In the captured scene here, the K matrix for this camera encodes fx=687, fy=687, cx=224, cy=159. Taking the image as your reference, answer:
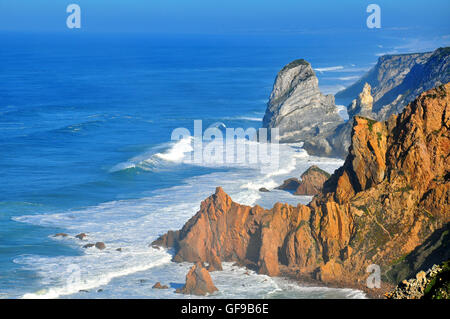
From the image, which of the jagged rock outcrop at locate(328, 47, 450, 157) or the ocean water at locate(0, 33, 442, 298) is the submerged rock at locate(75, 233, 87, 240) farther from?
the jagged rock outcrop at locate(328, 47, 450, 157)

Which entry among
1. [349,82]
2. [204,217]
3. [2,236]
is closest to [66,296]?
[204,217]

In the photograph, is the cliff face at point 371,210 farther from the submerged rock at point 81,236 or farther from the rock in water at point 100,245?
the submerged rock at point 81,236

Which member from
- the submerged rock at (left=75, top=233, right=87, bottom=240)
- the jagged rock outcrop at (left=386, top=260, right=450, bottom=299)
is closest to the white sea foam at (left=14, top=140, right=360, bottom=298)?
the submerged rock at (left=75, top=233, right=87, bottom=240)

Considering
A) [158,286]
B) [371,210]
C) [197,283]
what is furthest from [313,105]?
[197,283]

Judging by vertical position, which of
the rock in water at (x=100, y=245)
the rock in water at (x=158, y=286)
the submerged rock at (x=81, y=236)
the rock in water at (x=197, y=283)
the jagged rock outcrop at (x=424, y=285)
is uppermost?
the jagged rock outcrop at (x=424, y=285)

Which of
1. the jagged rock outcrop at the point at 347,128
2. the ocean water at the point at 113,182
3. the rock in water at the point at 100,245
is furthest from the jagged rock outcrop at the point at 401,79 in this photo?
the rock in water at the point at 100,245

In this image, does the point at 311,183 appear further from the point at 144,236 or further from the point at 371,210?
the point at 371,210

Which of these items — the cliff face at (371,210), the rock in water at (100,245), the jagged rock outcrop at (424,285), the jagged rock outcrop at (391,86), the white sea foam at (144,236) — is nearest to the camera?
the jagged rock outcrop at (424,285)
